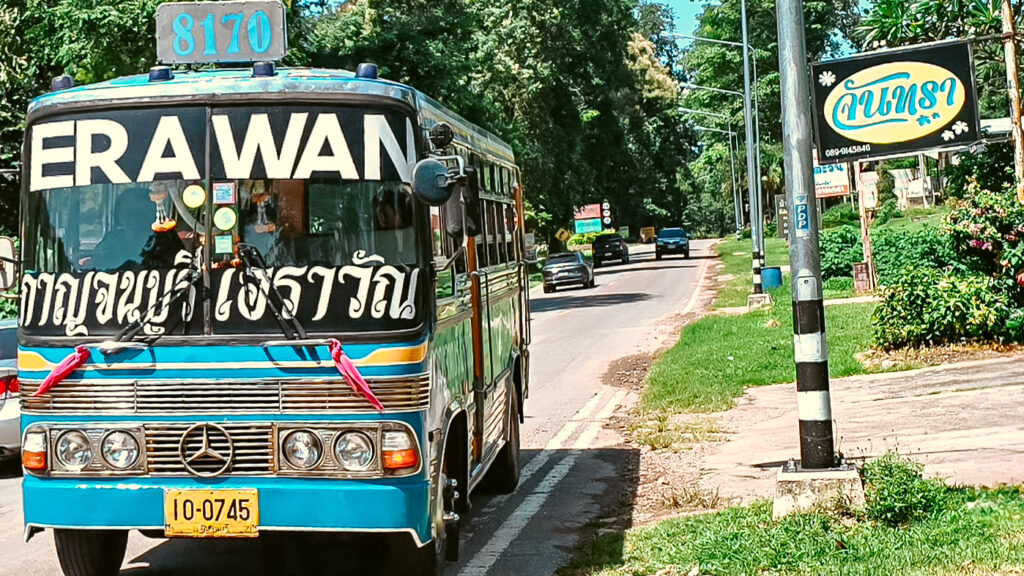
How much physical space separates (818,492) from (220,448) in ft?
13.0

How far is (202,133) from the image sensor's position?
6.64 m

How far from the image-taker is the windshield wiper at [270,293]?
645 cm

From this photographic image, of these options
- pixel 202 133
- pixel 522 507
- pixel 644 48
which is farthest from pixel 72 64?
pixel 644 48

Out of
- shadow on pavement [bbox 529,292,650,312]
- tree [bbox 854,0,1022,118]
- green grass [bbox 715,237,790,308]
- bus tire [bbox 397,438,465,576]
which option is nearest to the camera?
bus tire [bbox 397,438,465,576]

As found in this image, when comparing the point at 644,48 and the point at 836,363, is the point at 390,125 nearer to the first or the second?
the point at 836,363

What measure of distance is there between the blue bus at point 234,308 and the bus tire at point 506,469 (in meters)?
3.53

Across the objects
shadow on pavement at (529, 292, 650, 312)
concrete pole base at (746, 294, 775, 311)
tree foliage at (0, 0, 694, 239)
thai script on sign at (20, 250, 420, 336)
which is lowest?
shadow on pavement at (529, 292, 650, 312)

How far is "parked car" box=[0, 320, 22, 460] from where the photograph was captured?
11.6 metres

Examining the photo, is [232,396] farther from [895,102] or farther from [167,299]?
[895,102]

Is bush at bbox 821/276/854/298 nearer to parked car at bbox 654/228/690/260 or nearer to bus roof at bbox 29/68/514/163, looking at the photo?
bus roof at bbox 29/68/514/163

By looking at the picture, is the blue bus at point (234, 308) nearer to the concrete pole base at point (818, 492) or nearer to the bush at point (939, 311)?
the concrete pole base at point (818, 492)

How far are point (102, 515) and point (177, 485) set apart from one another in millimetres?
424

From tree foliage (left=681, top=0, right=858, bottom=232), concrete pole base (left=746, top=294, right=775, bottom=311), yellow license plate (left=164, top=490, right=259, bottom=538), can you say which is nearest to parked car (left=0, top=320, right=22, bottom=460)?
yellow license plate (left=164, top=490, right=259, bottom=538)

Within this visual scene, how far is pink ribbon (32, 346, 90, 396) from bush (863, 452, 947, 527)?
4.82m
